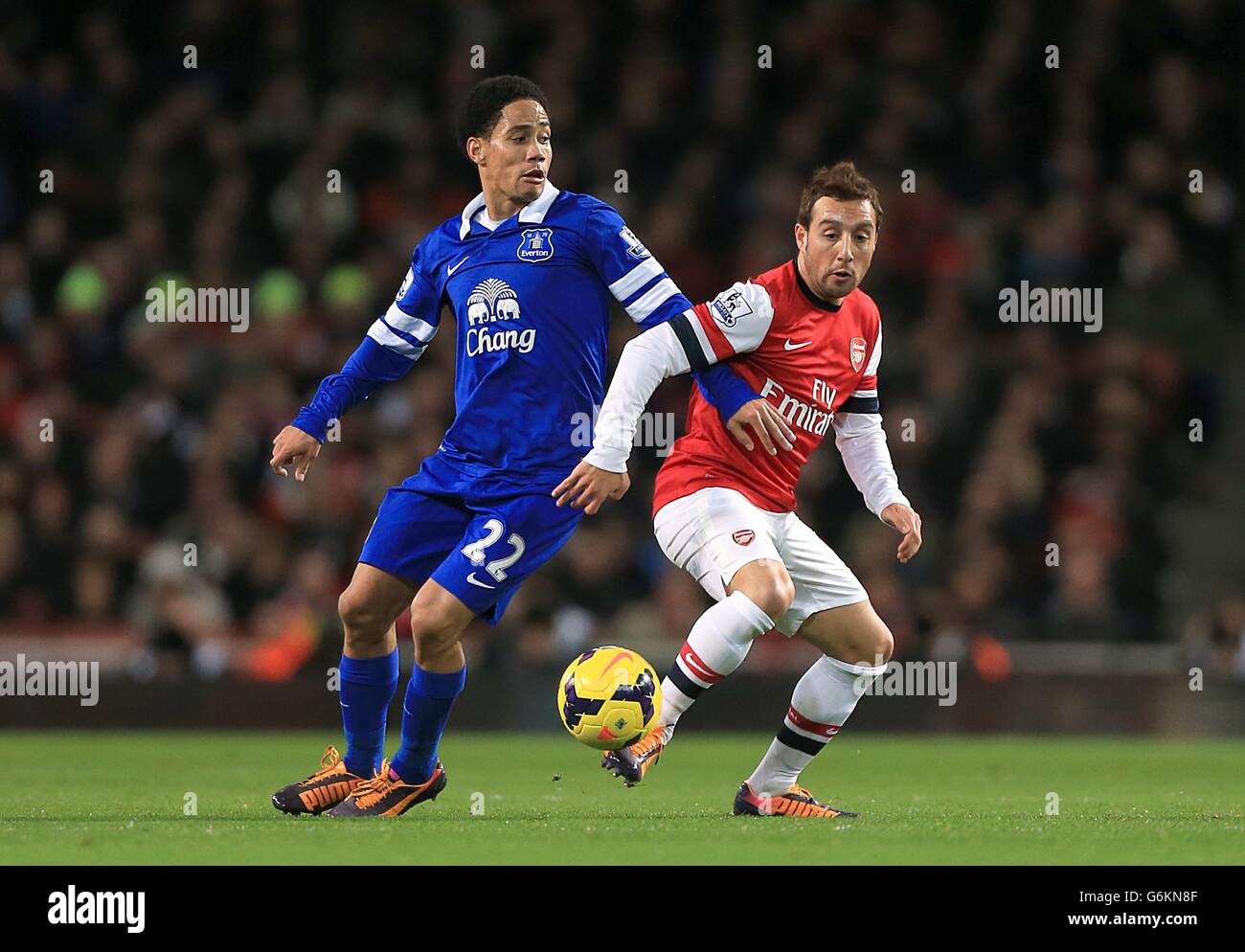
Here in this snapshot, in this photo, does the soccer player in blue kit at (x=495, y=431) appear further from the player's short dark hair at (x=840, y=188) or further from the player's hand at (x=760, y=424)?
the player's short dark hair at (x=840, y=188)

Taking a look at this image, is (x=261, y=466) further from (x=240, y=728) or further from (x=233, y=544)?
(x=240, y=728)

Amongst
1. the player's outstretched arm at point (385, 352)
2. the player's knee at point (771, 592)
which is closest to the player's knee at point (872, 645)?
the player's knee at point (771, 592)

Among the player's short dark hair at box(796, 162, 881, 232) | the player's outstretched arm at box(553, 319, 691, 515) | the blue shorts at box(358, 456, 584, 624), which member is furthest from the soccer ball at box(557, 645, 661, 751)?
the player's short dark hair at box(796, 162, 881, 232)

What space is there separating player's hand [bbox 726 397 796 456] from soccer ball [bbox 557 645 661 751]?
0.82 m

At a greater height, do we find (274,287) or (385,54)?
(385,54)

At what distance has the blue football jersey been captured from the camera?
6.38m

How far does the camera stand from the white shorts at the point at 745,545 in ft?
20.8

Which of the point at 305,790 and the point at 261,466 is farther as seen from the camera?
the point at 261,466

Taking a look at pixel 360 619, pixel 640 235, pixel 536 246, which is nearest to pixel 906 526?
pixel 536 246

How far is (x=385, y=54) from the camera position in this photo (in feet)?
53.6

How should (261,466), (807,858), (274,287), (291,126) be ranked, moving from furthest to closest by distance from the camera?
(291,126)
(274,287)
(261,466)
(807,858)

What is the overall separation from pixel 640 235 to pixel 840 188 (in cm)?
840
